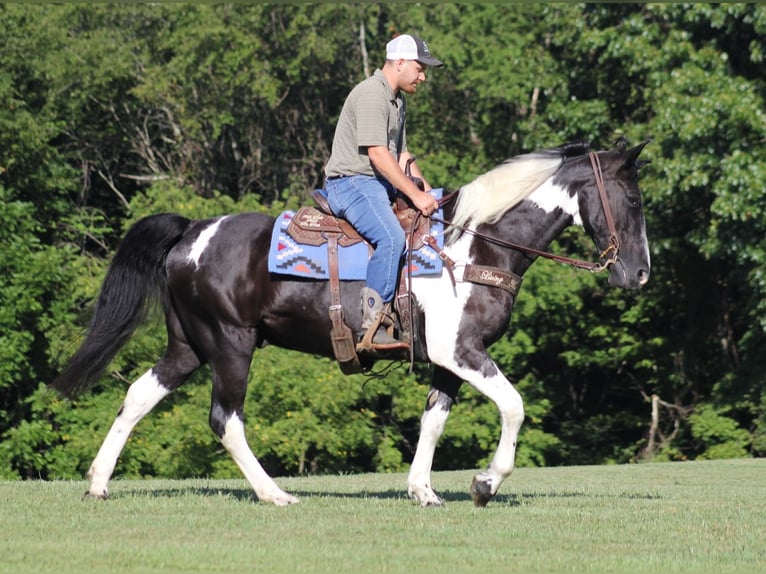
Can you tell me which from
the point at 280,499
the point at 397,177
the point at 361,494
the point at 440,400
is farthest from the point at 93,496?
the point at 397,177

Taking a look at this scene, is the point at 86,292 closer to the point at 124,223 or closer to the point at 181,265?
the point at 124,223

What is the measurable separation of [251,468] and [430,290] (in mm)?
1900

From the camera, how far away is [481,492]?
32.8ft

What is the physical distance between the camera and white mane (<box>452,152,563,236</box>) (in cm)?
1036

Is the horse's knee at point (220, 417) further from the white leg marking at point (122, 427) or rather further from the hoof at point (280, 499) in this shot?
the hoof at point (280, 499)

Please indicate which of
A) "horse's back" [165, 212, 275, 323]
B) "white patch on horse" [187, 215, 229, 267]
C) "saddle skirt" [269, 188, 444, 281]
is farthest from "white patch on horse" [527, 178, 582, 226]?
"white patch on horse" [187, 215, 229, 267]

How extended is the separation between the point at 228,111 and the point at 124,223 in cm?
477

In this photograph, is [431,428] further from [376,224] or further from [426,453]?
[376,224]

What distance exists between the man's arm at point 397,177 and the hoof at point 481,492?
2.01 m

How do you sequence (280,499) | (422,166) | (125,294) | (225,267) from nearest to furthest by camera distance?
(280,499) → (225,267) → (125,294) → (422,166)

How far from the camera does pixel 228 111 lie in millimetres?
36219

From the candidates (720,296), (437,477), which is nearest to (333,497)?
(437,477)

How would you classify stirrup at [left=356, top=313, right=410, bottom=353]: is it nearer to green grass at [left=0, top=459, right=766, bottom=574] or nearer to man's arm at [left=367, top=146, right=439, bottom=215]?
man's arm at [left=367, top=146, right=439, bottom=215]

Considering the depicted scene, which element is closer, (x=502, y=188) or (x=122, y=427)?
(x=502, y=188)
